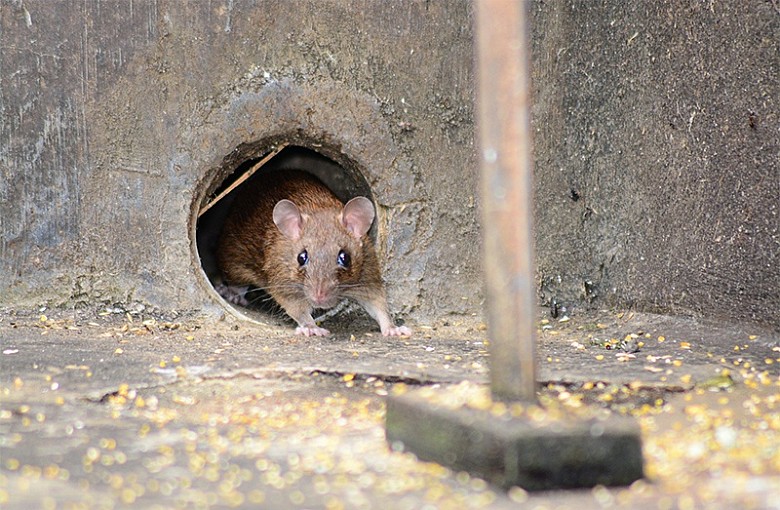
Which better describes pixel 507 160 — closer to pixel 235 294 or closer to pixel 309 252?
pixel 309 252

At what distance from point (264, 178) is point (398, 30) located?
219 cm

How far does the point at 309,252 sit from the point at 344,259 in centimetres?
24

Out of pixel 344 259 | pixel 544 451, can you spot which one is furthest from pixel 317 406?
pixel 344 259

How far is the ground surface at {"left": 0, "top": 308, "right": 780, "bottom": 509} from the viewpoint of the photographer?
2.74 metres

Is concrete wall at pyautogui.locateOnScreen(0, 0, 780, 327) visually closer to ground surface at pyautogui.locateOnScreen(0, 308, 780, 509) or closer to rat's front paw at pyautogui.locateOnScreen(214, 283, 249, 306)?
ground surface at pyautogui.locateOnScreen(0, 308, 780, 509)

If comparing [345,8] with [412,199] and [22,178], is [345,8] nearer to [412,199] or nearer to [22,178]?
[412,199]

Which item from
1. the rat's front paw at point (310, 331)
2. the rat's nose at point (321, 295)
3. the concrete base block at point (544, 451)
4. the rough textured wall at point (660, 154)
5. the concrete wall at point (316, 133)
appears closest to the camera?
the concrete base block at point (544, 451)

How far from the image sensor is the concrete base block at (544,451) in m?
2.72

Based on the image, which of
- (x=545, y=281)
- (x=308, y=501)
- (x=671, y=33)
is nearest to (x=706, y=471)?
(x=308, y=501)

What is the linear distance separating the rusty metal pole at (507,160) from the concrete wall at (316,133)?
259 centimetres

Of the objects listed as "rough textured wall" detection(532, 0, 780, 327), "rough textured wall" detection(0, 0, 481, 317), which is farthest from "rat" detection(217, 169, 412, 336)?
"rough textured wall" detection(532, 0, 780, 327)

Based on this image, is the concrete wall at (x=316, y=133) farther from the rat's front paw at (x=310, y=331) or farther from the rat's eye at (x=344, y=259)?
the rat's front paw at (x=310, y=331)

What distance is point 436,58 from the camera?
19.4ft

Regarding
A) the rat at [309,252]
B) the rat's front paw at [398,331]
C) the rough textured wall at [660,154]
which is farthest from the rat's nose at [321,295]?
the rough textured wall at [660,154]
